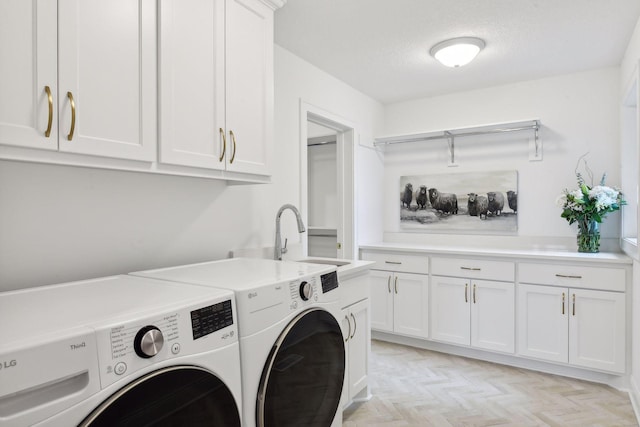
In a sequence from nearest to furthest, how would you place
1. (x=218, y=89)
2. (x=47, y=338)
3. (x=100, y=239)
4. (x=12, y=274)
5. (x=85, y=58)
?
(x=47, y=338) < (x=85, y=58) < (x=12, y=274) < (x=100, y=239) < (x=218, y=89)

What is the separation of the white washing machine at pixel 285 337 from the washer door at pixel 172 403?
121mm

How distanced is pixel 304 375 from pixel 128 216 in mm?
1004

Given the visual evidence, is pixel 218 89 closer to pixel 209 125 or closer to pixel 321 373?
pixel 209 125

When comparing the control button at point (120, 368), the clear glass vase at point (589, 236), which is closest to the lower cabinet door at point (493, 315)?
the clear glass vase at point (589, 236)

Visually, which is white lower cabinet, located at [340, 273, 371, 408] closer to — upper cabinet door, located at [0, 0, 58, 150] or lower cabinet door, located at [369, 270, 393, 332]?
lower cabinet door, located at [369, 270, 393, 332]

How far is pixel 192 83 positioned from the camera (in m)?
1.57

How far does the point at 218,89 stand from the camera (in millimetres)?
1688

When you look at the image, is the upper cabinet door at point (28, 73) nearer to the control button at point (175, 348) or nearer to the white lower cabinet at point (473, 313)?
the control button at point (175, 348)

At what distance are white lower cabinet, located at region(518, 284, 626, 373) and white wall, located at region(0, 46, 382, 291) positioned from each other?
1.90m

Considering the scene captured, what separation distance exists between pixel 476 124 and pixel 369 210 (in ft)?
4.22

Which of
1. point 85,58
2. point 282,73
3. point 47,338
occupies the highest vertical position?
point 282,73

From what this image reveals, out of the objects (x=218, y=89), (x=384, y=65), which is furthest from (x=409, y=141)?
(x=218, y=89)

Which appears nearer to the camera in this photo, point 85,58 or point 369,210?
point 85,58

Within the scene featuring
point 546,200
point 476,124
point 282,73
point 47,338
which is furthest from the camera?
point 476,124
